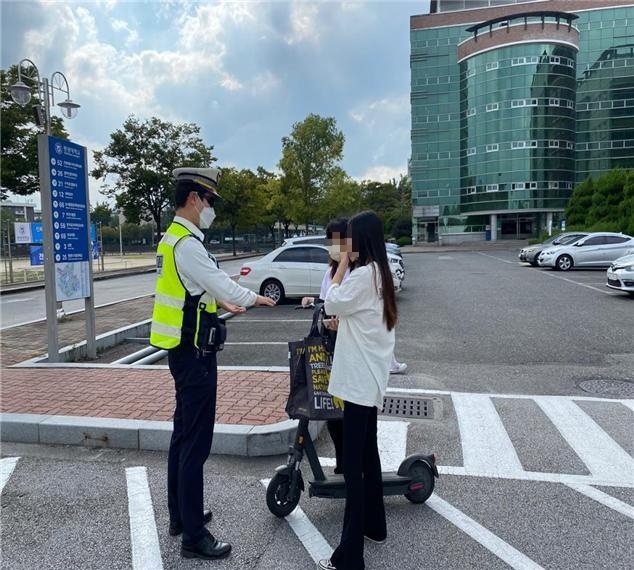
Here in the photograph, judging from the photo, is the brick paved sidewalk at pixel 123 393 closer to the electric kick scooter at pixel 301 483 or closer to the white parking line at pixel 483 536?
the electric kick scooter at pixel 301 483

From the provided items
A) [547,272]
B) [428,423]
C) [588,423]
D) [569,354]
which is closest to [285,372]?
[428,423]

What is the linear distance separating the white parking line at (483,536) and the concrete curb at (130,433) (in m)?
1.38

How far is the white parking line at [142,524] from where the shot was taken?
9.49 feet

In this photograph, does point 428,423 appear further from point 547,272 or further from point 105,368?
point 547,272

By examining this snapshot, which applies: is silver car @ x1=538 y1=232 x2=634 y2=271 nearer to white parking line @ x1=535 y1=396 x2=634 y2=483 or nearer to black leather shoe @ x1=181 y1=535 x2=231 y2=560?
white parking line @ x1=535 y1=396 x2=634 y2=483

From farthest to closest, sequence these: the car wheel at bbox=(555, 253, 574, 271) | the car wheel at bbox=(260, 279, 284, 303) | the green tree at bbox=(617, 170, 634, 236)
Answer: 1. the green tree at bbox=(617, 170, 634, 236)
2. the car wheel at bbox=(555, 253, 574, 271)
3. the car wheel at bbox=(260, 279, 284, 303)

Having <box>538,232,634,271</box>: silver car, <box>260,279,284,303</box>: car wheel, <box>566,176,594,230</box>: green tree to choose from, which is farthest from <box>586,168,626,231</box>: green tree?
<box>260,279,284,303</box>: car wheel

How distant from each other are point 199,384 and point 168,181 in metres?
34.2

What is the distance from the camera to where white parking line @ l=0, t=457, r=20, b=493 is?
392cm

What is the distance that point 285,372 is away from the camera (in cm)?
631

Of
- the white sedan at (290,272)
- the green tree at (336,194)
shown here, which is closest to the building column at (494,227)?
the green tree at (336,194)

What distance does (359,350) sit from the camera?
2705 millimetres

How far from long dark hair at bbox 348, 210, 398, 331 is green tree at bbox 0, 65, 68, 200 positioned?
21266mm

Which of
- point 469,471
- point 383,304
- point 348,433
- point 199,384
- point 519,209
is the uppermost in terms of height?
point 519,209
